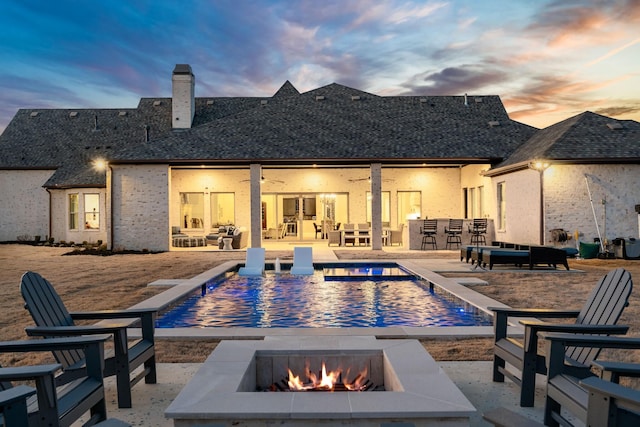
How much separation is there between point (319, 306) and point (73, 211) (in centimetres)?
2105

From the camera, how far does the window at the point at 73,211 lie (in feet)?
84.4

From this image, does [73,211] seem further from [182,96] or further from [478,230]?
[478,230]

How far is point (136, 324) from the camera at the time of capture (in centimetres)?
706

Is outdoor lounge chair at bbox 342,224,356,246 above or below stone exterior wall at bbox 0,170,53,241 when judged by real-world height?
below

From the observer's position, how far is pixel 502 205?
20.2 meters

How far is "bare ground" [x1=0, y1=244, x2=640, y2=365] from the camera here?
5.69 metres

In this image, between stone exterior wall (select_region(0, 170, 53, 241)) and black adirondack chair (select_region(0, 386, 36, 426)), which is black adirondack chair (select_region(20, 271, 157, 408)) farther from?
stone exterior wall (select_region(0, 170, 53, 241))

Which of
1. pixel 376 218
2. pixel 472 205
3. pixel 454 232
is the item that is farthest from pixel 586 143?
pixel 376 218

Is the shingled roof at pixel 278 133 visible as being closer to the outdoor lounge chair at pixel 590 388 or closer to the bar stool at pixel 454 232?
the bar stool at pixel 454 232

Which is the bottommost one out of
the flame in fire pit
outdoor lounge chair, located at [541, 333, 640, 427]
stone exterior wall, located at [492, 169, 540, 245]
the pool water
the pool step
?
the pool water

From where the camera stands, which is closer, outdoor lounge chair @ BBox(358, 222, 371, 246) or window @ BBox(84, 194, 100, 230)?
outdoor lounge chair @ BBox(358, 222, 371, 246)

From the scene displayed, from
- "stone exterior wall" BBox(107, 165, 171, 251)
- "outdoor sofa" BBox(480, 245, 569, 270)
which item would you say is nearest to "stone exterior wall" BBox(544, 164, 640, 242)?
"outdoor sofa" BBox(480, 245, 569, 270)

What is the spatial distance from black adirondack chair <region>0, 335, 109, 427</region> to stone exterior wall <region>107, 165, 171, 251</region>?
57.3 ft

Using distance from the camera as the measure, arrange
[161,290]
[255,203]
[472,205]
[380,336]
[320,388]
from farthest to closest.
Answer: [472,205] → [255,203] → [161,290] → [380,336] → [320,388]
